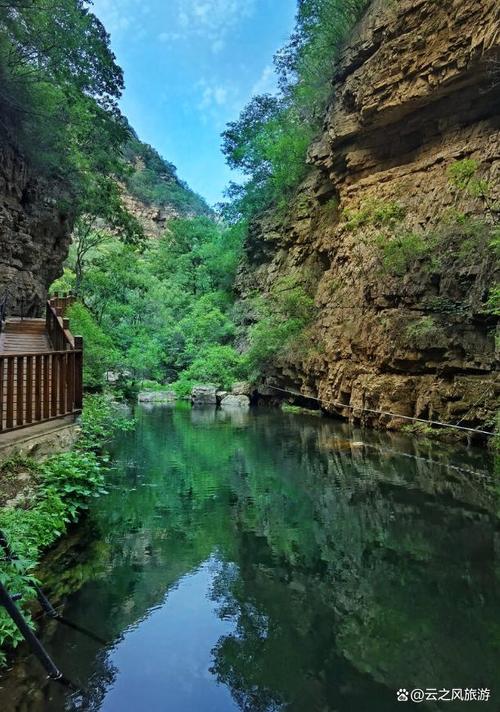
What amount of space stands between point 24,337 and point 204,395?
15.4m

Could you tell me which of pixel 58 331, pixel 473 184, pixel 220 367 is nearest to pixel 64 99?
pixel 58 331

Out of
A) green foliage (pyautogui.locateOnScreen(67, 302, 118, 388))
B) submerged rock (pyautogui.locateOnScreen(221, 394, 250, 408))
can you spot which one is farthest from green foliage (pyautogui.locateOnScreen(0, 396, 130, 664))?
submerged rock (pyautogui.locateOnScreen(221, 394, 250, 408))

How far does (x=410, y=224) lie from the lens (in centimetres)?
1442

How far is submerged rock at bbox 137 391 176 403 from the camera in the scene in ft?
87.7

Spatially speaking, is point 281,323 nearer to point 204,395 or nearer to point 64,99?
point 204,395

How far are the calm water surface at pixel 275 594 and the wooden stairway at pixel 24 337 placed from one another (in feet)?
11.6

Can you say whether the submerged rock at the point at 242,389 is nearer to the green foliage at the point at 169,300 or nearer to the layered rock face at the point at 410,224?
the green foliage at the point at 169,300

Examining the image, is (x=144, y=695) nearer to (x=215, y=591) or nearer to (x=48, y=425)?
(x=215, y=591)

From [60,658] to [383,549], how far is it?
3.47m

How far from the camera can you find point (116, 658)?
3.21m

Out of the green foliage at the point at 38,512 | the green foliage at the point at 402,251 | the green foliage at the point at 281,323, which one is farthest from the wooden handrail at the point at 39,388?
the green foliage at the point at 281,323

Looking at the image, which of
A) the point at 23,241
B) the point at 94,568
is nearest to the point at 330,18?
the point at 23,241

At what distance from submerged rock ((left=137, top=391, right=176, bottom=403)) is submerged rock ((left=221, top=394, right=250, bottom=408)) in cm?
418

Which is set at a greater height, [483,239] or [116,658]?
[483,239]
